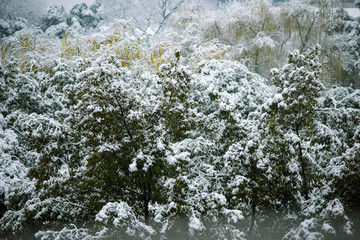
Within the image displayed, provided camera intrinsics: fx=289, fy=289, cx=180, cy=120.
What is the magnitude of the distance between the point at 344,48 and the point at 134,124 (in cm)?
682

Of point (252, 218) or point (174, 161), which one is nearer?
point (174, 161)

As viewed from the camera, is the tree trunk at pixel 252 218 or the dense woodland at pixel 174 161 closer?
the dense woodland at pixel 174 161

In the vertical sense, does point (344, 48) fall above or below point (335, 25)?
below

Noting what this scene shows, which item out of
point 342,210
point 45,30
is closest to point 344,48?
point 342,210

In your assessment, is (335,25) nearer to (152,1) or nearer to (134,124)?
(152,1)

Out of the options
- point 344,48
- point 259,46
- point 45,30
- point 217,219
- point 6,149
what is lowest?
point 217,219

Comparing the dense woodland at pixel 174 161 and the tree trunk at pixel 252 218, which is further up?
the dense woodland at pixel 174 161

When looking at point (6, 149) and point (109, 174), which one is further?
point (6, 149)

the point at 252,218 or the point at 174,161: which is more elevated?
the point at 174,161

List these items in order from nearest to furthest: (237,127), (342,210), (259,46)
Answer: (342,210), (237,127), (259,46)

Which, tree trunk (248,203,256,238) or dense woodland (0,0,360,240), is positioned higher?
dense woodland (0,0,360,240)

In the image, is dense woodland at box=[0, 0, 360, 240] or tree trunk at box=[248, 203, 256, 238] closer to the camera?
dense woodland at box=[0, 0, 360, 240]

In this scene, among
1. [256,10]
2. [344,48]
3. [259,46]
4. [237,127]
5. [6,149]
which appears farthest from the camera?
[256,10]

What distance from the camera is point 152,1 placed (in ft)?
32.1
